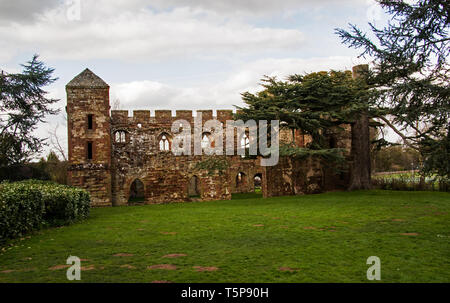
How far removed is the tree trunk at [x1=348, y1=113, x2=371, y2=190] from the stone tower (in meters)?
14.0

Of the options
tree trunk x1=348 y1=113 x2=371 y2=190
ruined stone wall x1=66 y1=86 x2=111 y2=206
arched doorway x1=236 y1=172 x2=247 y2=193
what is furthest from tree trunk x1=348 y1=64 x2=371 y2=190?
ruined stone wall x1=66 y1=86 x2=111 y2=206

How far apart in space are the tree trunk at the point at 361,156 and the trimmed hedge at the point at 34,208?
14.6 meters

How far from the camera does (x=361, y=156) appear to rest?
22.4m

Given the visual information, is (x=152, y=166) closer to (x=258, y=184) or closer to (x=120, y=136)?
(x=120, y=136)

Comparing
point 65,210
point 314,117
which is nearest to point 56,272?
point 65,210

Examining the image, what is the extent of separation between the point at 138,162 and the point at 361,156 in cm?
1311

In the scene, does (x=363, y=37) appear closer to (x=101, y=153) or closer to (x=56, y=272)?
(x=56, y=272)

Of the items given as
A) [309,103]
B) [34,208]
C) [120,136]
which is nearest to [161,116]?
[120,136]

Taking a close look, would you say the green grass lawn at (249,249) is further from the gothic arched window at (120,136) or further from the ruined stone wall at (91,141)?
the gothic arched window at (120,136)

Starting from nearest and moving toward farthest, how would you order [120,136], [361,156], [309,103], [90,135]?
[309,103] < [361,156] < [90,135] < [120,136]

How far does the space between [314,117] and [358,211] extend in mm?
8534

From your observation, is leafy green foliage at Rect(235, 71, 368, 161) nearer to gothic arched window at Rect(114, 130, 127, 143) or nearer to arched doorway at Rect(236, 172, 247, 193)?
gothic arched window at Rect(114, 130, 127, 143)

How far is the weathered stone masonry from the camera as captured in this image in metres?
22.7
